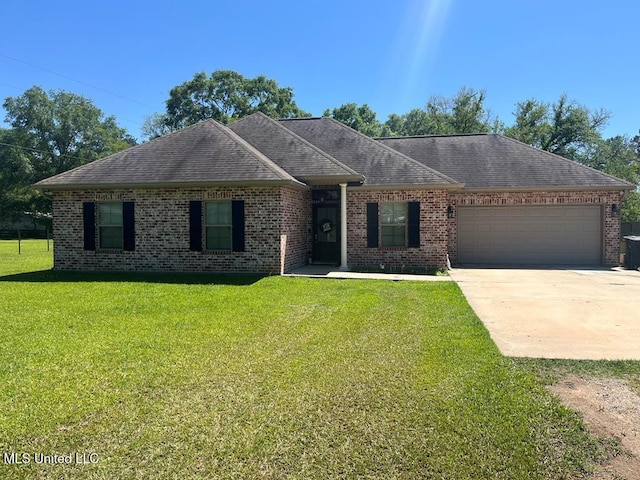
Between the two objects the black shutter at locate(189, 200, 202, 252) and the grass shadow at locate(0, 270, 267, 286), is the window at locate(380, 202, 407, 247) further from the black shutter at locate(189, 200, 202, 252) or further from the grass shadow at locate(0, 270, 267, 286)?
the black shutter at locate(189, 200, 202, 252)

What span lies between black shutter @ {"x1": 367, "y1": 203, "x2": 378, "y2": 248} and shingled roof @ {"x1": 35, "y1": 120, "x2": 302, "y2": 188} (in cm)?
274

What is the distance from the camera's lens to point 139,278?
443 inches

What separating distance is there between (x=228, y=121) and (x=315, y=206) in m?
29.2

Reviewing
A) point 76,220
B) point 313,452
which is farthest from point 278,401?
point 76,220

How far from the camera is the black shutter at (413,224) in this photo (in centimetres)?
1315

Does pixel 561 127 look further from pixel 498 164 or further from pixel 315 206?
pixel 315 206

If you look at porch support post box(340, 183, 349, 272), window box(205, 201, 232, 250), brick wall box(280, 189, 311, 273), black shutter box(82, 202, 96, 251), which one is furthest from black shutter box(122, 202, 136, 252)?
porch support post box(340, 183, 349, 272)

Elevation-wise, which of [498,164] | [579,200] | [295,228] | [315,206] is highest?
[498,164]

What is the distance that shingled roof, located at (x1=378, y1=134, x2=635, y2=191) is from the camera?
48.6 ft

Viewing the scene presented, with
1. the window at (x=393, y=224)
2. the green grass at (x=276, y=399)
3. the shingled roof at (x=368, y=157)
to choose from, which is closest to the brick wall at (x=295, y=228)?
the shingled roof at (x=368, y=157)

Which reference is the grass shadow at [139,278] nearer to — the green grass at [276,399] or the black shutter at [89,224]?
the black shutter at [89,224]

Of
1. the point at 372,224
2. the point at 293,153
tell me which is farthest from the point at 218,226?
the point at 372,224

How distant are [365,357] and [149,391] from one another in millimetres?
2227

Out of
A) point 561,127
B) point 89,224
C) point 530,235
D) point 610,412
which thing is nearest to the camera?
point 610,412
